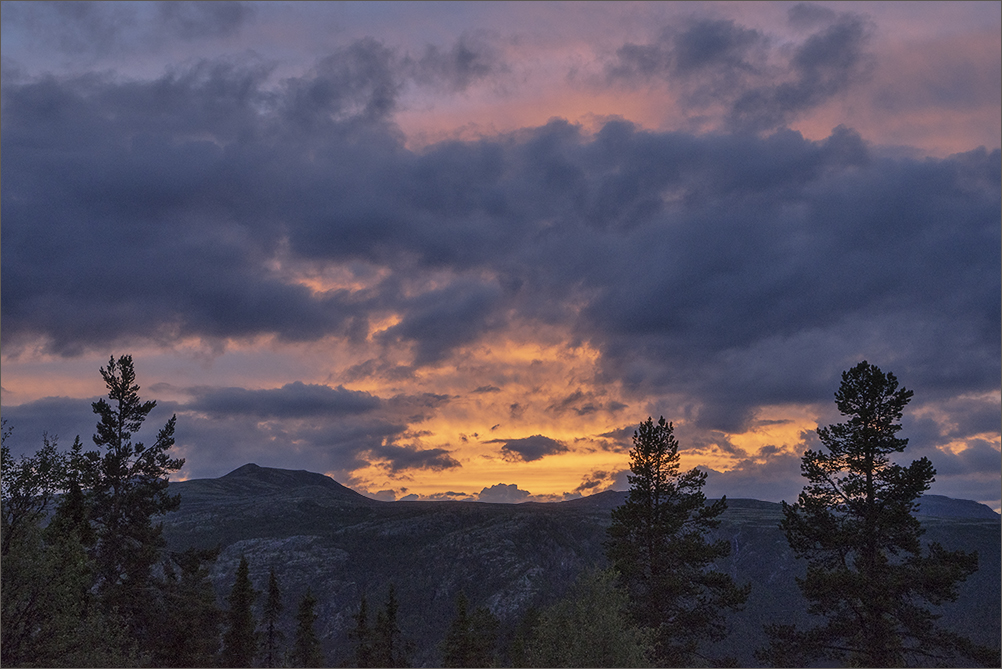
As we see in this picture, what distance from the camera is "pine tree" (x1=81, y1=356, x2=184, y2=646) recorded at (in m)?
52.1

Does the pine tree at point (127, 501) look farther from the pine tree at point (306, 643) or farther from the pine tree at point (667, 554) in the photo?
the pine tree at point (306, 643)

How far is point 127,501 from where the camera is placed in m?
53.8

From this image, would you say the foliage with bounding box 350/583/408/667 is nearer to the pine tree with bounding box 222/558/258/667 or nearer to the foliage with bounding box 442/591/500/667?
the foliage with bounding box 442/591/500/667

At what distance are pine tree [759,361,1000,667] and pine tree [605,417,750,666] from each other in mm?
4940

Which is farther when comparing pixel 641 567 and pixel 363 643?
pixel 363 643

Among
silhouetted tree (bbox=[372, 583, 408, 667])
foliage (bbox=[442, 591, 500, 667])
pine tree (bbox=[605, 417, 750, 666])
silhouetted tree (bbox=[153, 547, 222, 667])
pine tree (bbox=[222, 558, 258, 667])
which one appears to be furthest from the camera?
silhouetted tree (bbox=[372, 583, 408, 667])

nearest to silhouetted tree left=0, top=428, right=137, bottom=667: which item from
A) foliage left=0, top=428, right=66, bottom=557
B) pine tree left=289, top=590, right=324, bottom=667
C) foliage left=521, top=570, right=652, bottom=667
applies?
foliage left=0, top=428, right=66, bottom=557

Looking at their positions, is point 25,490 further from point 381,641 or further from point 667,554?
point 381,641

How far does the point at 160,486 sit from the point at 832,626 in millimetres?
47278

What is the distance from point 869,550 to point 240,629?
72.9m

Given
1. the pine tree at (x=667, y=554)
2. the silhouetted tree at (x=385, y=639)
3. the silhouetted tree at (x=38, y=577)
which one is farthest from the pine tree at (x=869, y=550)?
the silhouetted tree at (x=385, y=639)

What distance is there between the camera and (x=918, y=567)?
4425cm

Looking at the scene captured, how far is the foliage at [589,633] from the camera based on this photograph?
35625 millimetres

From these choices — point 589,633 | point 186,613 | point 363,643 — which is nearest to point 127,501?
point 186,613
